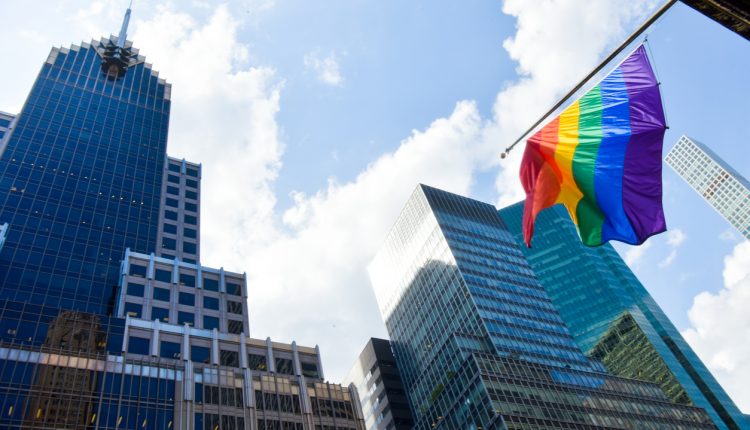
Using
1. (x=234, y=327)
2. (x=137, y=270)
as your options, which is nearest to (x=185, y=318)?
(x=234, y=327)

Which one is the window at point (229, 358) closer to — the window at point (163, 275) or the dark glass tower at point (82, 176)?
the window at point (163, 275)

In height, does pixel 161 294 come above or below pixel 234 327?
above

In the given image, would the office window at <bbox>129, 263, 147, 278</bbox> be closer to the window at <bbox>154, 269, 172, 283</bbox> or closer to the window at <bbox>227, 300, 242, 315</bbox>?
the window at <bbox>154, 269, 172, 283</bbox>

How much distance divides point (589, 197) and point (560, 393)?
88692mm

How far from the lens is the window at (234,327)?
83125mm

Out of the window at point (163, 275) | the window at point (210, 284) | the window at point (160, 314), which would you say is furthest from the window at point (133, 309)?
the window at point (210, 284)

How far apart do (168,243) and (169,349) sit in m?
32.7

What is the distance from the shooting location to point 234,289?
296 ft

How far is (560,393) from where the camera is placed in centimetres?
9931

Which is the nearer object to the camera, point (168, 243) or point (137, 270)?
point (137, 270)

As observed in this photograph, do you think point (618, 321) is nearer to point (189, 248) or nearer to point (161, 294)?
point (189, 248)

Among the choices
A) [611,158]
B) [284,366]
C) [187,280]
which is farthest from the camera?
[187,280]

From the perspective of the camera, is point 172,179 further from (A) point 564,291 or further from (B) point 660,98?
(A) point 564,291

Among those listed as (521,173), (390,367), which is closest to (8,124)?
(390,367)
